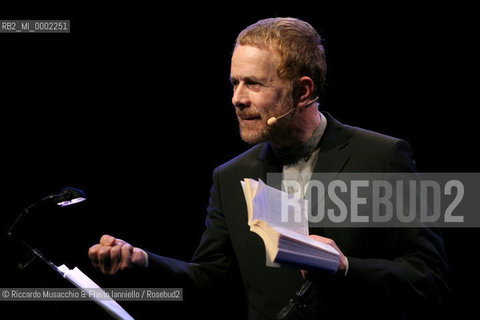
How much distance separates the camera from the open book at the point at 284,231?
4.22 feet

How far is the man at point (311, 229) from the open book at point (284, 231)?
0.87 ft

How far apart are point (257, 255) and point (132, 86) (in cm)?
132

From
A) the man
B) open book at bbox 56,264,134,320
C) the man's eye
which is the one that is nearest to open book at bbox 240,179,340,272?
the man

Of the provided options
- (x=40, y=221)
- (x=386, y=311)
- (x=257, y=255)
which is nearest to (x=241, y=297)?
(x=257, y=255)

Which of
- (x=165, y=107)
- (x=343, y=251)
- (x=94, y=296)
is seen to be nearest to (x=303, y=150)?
(x=343, y=251)

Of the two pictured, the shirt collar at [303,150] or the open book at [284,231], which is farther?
the shirt collar at [303,150]

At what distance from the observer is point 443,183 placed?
8.49 ft

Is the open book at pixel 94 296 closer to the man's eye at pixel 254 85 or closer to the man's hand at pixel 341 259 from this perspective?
the man's hand at pixel 341 259

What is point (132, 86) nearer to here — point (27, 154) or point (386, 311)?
point (27, 154)

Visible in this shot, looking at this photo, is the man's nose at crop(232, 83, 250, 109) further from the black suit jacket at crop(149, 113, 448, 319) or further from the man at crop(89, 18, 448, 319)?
the black suit jacket at crop(149, 113, 448, 319)

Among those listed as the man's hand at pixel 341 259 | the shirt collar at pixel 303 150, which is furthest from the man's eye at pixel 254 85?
the man's hand at pixel 341 259

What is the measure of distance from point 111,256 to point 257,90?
78 centimetres

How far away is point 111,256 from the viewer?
5.66 ft

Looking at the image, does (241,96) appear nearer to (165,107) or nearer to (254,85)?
(254,85)
